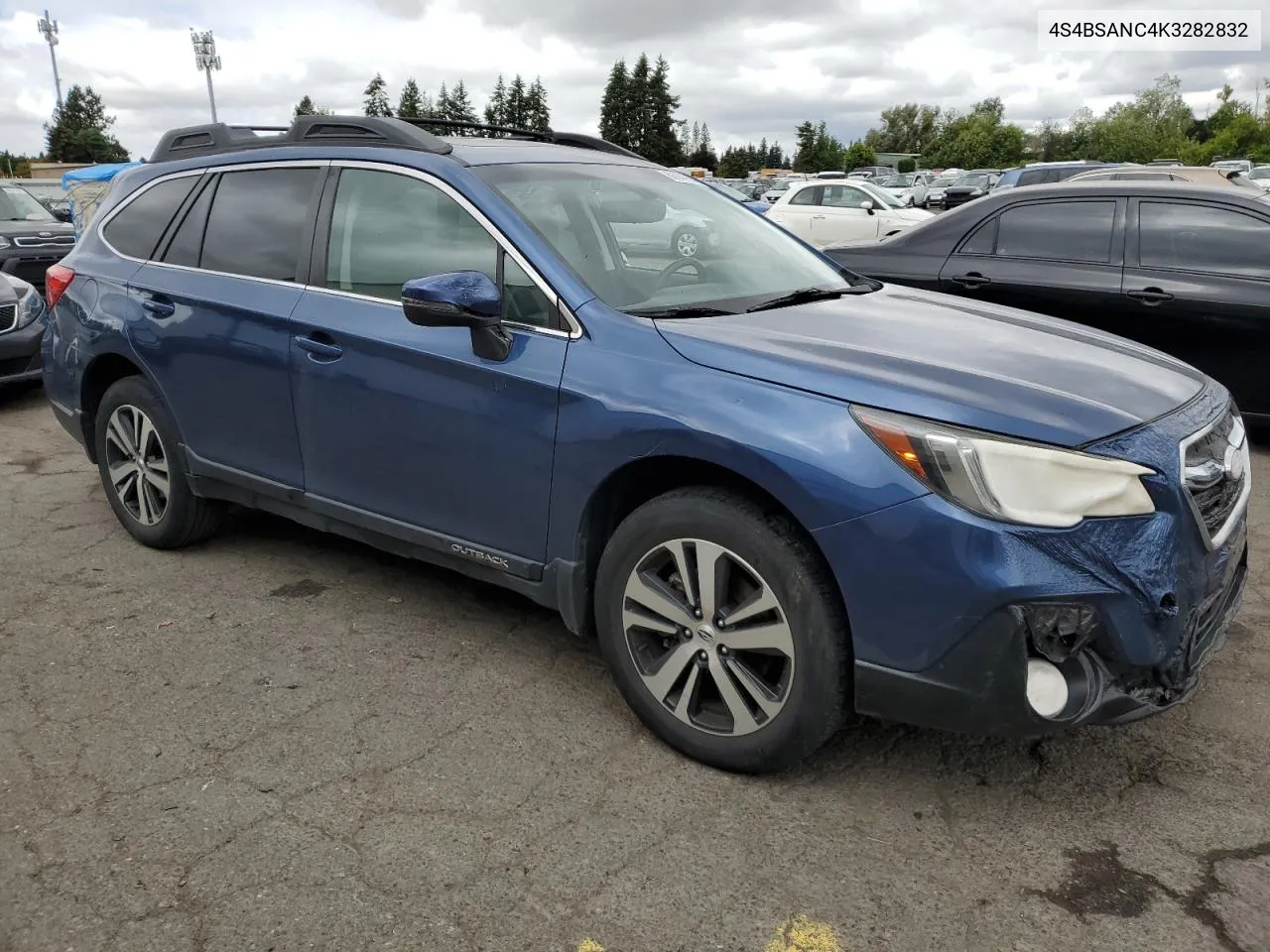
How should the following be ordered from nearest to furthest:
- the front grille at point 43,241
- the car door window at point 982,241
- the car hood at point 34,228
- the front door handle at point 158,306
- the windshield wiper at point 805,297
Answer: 1. the windshield wiper at point 805,297
2. the front door handle at point 158,306
3. the car door window at point 982,241
4. the front grille at point 43,241
5. the car hood at point 34,228

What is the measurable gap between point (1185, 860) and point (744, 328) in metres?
1.72

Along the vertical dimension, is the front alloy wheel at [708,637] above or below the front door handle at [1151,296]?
below

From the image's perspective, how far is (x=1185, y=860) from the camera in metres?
2.49

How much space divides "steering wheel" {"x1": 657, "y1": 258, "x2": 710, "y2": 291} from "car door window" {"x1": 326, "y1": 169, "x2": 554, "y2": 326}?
0.46m

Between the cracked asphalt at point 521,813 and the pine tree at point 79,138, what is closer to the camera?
the cracked asphalt at point 521,813

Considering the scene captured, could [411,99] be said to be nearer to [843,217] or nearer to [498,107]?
[498,107]

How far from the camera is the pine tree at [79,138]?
8038 cm

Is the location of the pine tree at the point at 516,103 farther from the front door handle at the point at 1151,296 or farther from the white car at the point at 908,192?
the front door handle at the point at 1151,296

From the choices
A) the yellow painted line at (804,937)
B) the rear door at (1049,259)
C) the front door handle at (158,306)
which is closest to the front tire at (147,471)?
the front door handle at (158,306)

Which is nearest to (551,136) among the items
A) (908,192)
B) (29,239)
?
(29,239)

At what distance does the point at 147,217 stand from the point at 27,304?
4.18m

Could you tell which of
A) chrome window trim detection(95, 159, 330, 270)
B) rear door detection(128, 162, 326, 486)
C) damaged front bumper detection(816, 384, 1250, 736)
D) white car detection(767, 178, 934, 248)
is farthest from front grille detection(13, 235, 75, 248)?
damaged front bumper detection(816, 384, 1250, 736)

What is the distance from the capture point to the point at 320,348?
357 centimetres

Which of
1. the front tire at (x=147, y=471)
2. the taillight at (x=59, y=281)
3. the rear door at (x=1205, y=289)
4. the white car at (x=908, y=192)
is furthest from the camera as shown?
the white car at (x=908, y=192)
